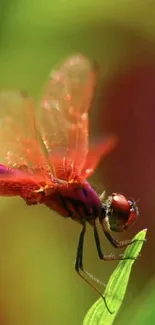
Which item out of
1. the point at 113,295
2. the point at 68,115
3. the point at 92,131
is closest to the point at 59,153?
the point at 68,115

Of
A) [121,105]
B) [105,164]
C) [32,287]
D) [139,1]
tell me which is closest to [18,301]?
[32,287]

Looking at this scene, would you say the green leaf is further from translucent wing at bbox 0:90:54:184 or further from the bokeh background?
the bokeh background

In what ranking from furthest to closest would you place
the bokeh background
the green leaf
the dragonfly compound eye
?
the bokeh background, the dragonfly compound eye, the green leaf

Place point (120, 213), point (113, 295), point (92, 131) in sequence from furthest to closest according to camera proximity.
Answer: point (92, 131) → point (120, 213) → point (113, 295)

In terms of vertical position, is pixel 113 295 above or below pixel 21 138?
below

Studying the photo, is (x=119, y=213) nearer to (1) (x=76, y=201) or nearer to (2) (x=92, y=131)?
(1) (x=76, y=201)

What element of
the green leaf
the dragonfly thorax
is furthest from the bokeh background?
the green leaf
